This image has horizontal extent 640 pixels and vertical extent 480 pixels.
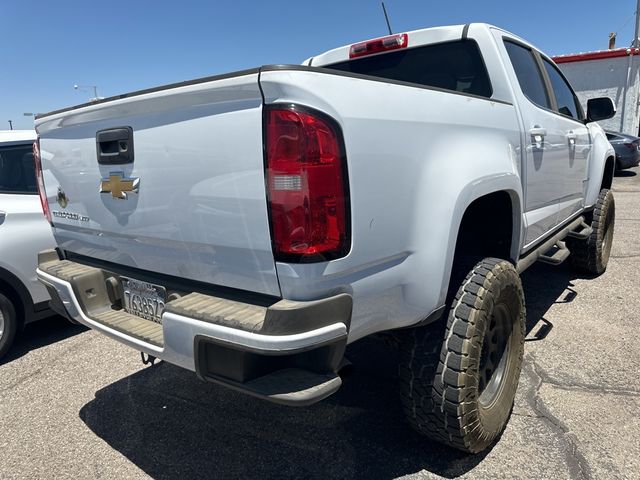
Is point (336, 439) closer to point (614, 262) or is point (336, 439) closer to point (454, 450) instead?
point (454, 450)

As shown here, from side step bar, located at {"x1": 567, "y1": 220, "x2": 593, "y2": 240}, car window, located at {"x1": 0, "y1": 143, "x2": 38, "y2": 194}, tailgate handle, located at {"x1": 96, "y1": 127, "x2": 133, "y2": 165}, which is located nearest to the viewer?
tailgate handle, located at {"x1": 96, "y1": 127, "x2": 133, "y2": 165}

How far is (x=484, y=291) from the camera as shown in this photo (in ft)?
Answer: 7.27

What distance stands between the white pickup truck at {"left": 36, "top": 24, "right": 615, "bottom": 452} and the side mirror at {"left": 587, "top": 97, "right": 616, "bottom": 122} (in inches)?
82.9

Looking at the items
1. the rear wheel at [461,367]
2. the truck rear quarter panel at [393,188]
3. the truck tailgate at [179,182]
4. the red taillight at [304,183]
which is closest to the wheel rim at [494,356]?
the rear wheel at [461,367]

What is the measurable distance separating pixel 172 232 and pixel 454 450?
5.69ft

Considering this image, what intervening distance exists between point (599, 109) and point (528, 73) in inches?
65.8

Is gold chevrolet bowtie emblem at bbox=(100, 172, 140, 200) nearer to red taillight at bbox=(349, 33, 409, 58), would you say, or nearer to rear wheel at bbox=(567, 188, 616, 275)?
→ red taillight at bbox=(349, 33, 409, 58)

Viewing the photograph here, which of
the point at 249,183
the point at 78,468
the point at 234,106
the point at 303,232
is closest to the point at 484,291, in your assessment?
the point at 303,232

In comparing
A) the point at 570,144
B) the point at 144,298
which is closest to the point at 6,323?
the point at 144,298

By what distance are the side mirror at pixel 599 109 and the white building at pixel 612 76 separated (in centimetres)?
1637

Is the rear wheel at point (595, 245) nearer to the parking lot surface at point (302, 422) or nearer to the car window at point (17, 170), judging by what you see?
the parking lot surface at point (302, 422)

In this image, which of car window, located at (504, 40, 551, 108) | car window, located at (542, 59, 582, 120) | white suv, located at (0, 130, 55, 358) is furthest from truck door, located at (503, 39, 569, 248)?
white suv, located at (0, 130, 55, 358)

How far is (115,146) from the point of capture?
2.12m

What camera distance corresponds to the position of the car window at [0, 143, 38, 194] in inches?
155
